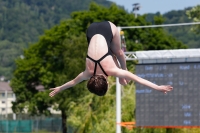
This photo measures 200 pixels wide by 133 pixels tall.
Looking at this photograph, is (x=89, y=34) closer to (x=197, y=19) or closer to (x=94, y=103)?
(x=94, y=103)

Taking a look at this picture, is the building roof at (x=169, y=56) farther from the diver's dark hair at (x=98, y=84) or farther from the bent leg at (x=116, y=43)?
the diver's dark hair at (x=98, y=84)

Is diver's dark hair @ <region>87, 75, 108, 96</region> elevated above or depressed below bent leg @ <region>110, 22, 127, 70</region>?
below

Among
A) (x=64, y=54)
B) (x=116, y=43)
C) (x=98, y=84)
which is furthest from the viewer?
(x=64, y=54)

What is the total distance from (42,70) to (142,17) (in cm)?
1136

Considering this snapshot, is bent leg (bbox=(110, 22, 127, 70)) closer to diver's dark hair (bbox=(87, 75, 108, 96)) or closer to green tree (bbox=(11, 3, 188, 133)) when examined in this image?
diver's dark hair (bbox=(87, 75, 108, 96))

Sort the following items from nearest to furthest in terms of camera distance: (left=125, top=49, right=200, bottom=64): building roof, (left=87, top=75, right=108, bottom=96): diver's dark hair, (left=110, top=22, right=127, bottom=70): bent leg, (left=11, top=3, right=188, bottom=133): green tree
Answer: (left=87, top=75, right=108, bottom=96): diver's dark hair → (left=110, top=22, right=127, bottom=70): bent leg → (left=125, top=49, right=200, bottom=64): building roof → (left=11, top=3, right=188, bottom=133): green tree

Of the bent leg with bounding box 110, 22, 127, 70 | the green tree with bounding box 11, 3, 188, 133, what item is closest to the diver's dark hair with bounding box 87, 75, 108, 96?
the bent leg with bounding box 110, 22, 127, 70

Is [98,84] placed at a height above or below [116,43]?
A: below

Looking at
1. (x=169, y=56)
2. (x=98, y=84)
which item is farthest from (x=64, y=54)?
(x=98, y=84)

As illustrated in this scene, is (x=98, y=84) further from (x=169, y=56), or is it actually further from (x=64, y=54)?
(x=64, y=54)

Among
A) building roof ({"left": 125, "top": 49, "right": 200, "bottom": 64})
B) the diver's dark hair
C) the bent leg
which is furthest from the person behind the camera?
building roof ({"left": 125, "top": 49, "right": 200, "bottom": 64})

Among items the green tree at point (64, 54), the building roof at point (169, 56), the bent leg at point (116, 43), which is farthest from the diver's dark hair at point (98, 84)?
the green tree at point (64, 54)

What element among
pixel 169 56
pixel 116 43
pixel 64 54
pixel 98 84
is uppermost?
pixel 64 54

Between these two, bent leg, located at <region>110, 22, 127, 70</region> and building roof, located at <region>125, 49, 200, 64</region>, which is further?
building roof, located at <region>125, 49, 200, 64</region>
